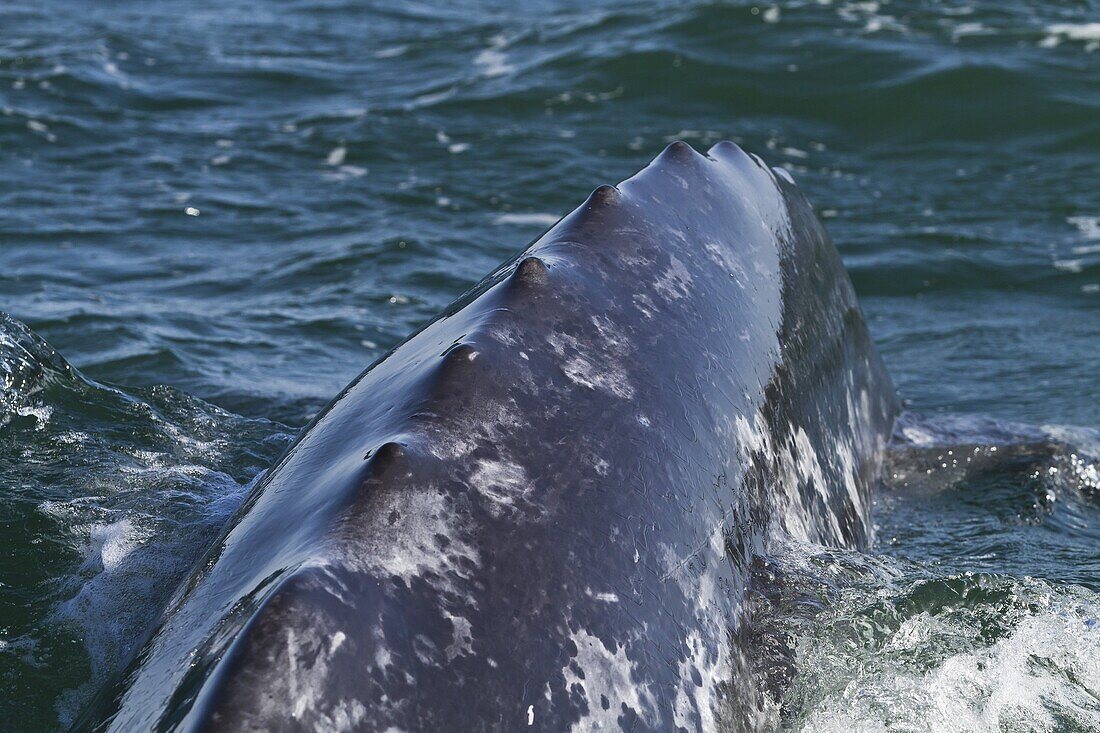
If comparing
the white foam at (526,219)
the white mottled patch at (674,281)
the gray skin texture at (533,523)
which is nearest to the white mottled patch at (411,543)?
the gray skin texture at (533,523)

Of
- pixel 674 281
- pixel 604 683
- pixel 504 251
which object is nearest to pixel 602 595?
pixel 604 683

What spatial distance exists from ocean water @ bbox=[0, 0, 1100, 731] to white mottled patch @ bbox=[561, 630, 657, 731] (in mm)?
454

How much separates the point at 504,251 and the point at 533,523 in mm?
8773

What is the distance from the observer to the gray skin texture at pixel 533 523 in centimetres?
190

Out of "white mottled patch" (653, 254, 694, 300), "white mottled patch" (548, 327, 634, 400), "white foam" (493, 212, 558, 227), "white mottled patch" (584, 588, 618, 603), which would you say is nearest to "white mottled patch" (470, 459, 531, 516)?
"white mottled patch" (584, 588, 618, 603)

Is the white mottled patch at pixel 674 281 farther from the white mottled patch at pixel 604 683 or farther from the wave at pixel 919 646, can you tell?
the white mottled patch at pixel 604 683

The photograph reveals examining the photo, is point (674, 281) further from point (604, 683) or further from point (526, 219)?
point (526, 219)

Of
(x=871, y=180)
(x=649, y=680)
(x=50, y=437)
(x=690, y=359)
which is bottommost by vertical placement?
(x=871, y=180)

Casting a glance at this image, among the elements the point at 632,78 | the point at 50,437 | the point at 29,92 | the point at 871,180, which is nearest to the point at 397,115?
the point at 632,78

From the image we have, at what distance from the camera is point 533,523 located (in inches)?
86.5

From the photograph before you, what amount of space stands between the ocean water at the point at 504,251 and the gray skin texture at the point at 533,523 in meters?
0.29

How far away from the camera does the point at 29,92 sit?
49.8 ft

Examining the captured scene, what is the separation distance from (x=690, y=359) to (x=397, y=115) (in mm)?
12840

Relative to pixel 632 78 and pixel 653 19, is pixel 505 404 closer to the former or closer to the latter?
pixel 632 78
